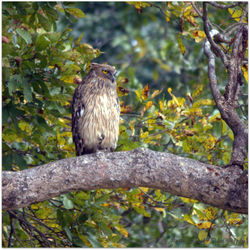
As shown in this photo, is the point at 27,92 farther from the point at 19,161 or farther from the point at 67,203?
the point at 67,203

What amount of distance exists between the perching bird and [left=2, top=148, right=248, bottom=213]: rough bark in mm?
1120

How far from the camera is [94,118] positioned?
13.4 feet

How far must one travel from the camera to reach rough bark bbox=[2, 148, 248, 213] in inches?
106

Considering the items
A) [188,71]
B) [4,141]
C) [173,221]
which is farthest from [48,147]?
[188,71]

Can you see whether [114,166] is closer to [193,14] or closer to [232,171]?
[232,171]

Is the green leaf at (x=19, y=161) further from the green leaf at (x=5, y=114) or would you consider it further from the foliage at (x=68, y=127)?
the green leaf at (x=5, y=114)

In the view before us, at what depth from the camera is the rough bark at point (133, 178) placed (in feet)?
8.86

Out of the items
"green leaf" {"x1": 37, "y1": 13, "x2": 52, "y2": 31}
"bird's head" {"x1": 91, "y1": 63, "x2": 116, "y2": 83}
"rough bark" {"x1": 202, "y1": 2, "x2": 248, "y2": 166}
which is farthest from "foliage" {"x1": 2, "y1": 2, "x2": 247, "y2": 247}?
"rough bark" {"x1": 202, "y1": 2, "x2": 248, "y2": 166}

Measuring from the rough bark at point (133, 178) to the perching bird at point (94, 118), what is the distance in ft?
3.67

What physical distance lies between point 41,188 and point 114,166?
463 mm

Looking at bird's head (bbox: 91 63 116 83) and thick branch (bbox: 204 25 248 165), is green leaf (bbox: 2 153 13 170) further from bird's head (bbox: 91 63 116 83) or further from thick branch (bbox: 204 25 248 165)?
thick branch (bbox: 204 25 248 165)

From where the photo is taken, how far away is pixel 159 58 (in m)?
8.83

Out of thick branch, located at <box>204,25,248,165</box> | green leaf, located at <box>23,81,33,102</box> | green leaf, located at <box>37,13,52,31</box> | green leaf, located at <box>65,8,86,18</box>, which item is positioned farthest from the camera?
green leaf, located at <box>65,8,86,18</box>

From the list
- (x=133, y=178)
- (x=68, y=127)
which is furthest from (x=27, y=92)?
(x=133, y=178)
